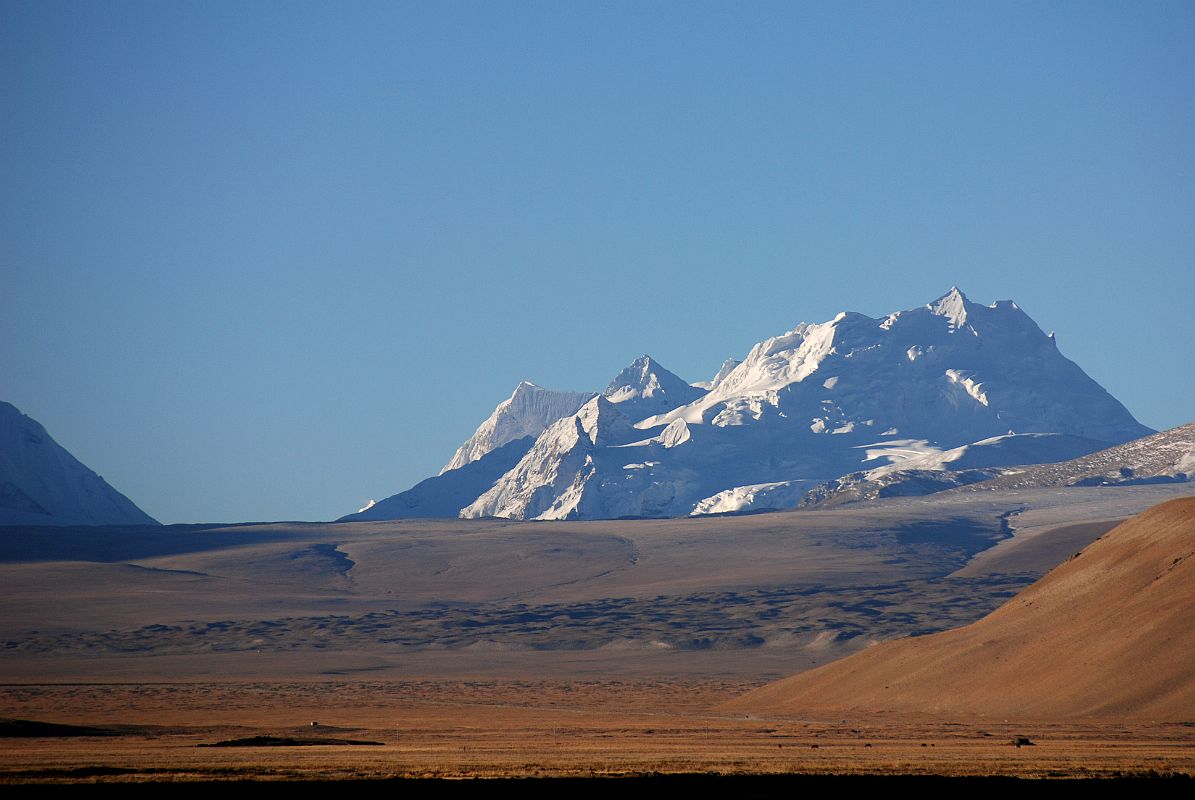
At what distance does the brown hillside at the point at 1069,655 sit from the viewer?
7694 centimetres

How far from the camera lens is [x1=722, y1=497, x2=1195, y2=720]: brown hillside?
76.9 m

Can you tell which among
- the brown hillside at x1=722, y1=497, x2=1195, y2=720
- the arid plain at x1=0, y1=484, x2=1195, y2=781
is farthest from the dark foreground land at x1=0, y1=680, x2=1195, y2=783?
the brown hillside at x1=722, y1=497, x2=1195, y2=720

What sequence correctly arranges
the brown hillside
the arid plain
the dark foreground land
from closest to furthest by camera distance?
the dark foreground land
the arid plain
the brown hillside

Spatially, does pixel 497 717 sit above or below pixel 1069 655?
below

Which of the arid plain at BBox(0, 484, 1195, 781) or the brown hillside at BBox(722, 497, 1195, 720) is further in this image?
the brown hillside at BBox(722, 497, 1195, 720)

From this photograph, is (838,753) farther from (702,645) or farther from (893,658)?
(702,645)

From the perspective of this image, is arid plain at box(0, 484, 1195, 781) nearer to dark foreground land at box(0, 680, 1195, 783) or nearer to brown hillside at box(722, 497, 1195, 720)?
dark foreground land at box(0, 680, 1195, 783)

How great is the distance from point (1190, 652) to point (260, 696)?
3012 inches

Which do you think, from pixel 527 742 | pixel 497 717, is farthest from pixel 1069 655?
pixel 497 717

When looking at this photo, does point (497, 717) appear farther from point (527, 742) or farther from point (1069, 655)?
point (1069, 655)

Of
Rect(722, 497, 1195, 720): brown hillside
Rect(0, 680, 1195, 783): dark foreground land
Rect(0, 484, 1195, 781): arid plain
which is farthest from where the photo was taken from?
Rect(722, 497, 1195, 720): brown hillside

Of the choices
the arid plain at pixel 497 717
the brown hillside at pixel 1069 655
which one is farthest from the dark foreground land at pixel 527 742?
the brown hillside at pixel 1069 655

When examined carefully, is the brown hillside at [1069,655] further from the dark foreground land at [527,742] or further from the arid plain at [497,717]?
the dark foreground land at [527,742]

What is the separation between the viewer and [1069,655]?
83.4 m
